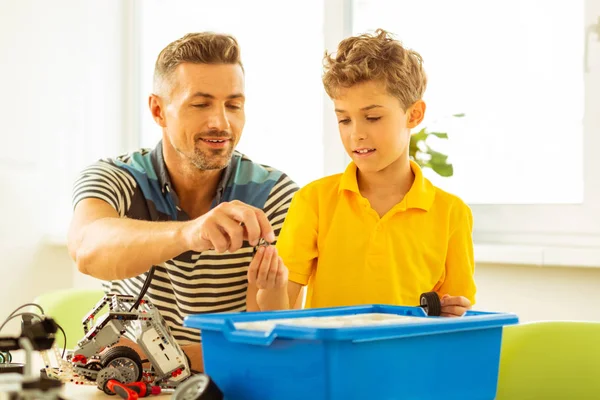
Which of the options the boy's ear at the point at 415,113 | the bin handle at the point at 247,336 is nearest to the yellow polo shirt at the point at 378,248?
the boy's ear at the point at 415,113

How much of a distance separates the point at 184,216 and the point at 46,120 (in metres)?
1.49

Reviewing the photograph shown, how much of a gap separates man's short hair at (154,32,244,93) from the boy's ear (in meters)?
0.45

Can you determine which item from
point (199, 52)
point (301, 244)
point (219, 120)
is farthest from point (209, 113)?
point (301, 244)

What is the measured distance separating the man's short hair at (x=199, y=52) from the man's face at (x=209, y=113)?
0.02 m

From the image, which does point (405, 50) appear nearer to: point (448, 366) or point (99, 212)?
point (99, 212)

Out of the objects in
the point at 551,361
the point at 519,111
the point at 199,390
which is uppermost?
the point at 519,111

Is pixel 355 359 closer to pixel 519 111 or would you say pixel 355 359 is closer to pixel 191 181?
pixel 191 181

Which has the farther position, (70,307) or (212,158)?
(70,307)

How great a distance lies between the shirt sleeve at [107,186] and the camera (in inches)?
65.5

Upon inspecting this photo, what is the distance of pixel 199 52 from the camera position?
1.74m

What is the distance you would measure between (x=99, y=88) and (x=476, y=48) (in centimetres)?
159

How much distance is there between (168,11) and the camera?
11.1 ft

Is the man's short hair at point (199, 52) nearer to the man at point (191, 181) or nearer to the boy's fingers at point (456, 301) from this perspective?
the man at point (191, 181)

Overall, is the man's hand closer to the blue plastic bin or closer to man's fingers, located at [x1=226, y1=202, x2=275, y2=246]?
man's fingers, located at [x1=226, y1=202, x2=275, y2=246]
